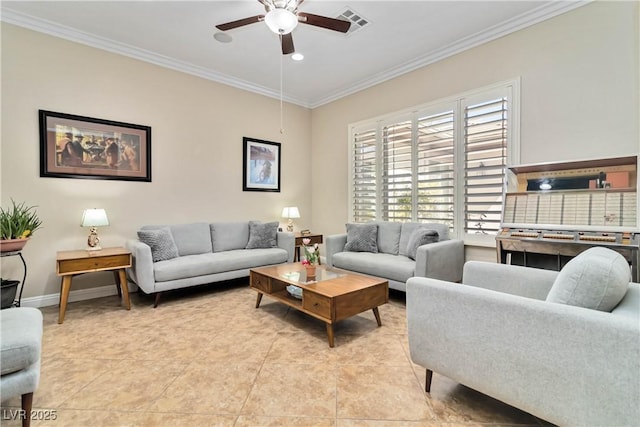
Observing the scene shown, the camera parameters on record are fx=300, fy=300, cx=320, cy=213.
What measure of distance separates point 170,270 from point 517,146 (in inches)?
159

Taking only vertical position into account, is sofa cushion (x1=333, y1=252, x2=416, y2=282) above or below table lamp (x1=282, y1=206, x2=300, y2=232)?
below

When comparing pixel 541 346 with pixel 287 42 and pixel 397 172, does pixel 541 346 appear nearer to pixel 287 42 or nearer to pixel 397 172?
pixel 287 42

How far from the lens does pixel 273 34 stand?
3.49m

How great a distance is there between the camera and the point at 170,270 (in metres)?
3.33

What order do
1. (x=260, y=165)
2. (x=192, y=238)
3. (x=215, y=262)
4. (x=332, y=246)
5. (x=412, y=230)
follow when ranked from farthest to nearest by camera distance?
(x=260, y=165) < (x=332, y=246) < (x=192, y=238) < (x=412, y=230) < (x=215, y=262)

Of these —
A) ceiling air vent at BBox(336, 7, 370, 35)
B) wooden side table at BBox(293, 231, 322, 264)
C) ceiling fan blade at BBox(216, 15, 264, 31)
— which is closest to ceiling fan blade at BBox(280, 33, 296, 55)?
ceiling fan blade at BBox(216, 15, 264, 31)

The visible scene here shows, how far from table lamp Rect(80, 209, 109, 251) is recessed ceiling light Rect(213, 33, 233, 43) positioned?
7.87 ft

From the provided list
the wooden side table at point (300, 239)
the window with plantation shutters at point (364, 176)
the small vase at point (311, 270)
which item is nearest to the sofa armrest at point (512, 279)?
the small vase at point (311, 270)

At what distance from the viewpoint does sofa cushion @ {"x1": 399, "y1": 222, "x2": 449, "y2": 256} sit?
3704mm

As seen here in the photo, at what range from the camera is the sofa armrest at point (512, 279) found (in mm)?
1915

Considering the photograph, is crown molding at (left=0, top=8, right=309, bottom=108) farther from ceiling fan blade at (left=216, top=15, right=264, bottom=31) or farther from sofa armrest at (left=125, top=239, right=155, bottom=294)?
sofa armrest at (left=125, top=239, right=155, bottom=294)

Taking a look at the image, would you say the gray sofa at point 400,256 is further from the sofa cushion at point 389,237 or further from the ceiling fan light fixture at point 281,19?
the ceiling fan light fixture at point 281,19

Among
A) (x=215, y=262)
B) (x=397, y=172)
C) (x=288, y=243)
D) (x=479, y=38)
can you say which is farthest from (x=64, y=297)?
(x=479, y=38)

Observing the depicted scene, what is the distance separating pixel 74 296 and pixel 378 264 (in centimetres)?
357
